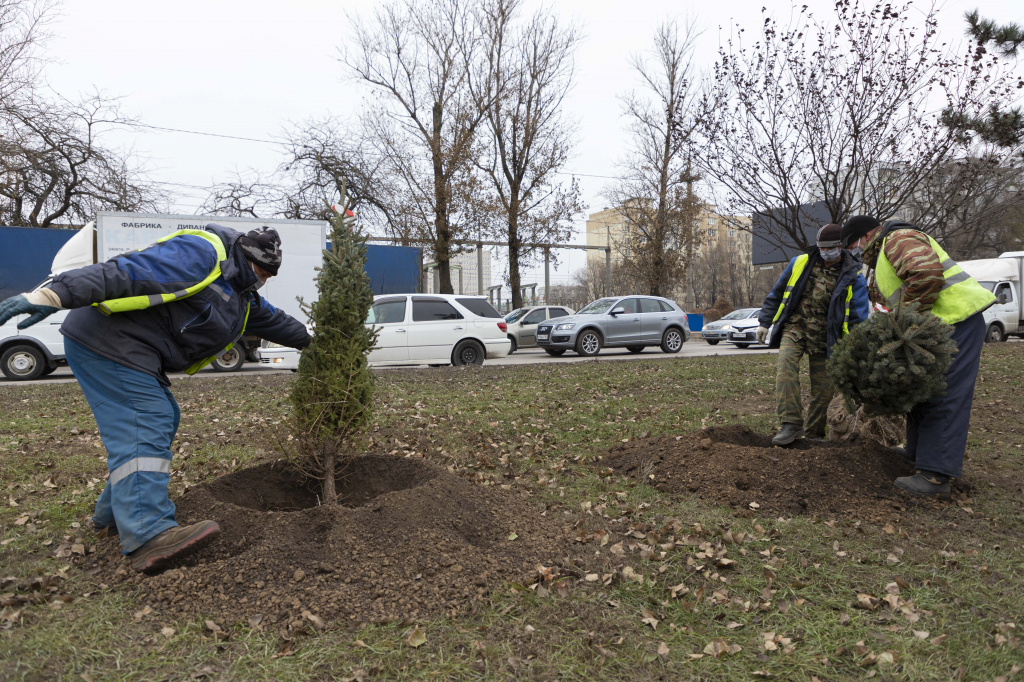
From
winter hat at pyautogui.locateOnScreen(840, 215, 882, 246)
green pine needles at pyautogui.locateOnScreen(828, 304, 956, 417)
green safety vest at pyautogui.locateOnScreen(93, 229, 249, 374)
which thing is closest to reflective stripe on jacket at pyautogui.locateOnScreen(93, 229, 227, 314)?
green safety vest at pyautogui.locateOnScreen(93, 229, 249, 374)

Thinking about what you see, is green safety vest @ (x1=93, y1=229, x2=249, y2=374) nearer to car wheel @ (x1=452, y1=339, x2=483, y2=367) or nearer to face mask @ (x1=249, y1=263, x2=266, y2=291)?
face mask @ (x1=249, y1=263, x2=266, y2=291)

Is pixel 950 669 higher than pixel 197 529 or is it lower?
lower

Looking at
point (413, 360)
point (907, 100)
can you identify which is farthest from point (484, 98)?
point (907, 100)

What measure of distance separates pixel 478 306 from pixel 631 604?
11466 millimetres

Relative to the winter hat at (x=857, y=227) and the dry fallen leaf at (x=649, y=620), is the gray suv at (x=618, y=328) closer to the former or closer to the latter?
the winter hat at (x=857, y=227)

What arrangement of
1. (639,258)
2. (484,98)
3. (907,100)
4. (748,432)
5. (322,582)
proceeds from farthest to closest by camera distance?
(639,258) < (484,98) < (907,100) < (748,432) < (322,582)

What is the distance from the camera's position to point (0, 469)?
16.3 feet

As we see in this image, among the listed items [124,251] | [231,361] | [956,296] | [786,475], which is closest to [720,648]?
[786,475]

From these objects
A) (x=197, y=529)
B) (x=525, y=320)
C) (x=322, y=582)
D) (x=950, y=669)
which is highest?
(x=525, y=320)

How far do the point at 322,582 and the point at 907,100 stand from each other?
1023cm

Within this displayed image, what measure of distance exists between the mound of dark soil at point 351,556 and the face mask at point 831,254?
317 centimetres

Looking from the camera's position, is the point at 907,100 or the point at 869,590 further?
the point at 907,100

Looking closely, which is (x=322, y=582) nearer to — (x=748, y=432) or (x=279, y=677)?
(x=279, y=677)

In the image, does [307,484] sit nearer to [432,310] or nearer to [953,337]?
[953,337]
